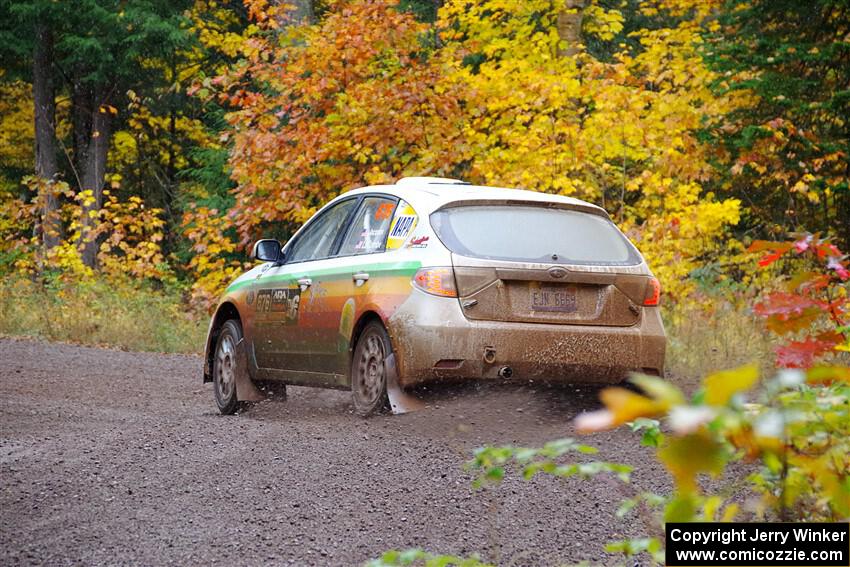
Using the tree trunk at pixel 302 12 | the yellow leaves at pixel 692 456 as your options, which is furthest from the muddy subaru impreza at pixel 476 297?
the tree trunk at pixel 302 12

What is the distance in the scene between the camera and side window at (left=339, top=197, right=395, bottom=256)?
861 centimetres

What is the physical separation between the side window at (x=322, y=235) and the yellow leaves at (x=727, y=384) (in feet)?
25.9

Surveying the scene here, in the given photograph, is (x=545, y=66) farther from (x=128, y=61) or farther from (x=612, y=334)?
(x=128, y=61)

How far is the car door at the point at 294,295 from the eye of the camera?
930 cm

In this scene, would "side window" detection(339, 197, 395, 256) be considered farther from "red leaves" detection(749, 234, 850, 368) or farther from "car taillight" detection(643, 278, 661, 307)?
"red leaves" detection(749, 234, 850, 368)

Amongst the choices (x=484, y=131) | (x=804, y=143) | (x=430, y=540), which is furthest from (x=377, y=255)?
(x=484, y=131)

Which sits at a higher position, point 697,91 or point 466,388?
point 697,91

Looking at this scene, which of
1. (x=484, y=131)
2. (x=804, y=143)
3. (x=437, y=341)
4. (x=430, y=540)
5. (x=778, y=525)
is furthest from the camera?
(x=484, y=131)

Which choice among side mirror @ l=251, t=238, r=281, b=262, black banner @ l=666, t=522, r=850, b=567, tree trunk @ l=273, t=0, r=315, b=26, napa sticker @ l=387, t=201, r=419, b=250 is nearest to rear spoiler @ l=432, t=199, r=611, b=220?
napa sticker @ l=387, t=201, r=419, b=250

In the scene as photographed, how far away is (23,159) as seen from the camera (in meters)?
37.8

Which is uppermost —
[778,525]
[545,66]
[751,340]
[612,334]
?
[545,66]

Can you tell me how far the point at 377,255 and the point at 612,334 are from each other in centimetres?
174

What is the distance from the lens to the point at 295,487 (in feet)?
20.3

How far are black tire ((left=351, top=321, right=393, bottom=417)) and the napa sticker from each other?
22.8 inches
